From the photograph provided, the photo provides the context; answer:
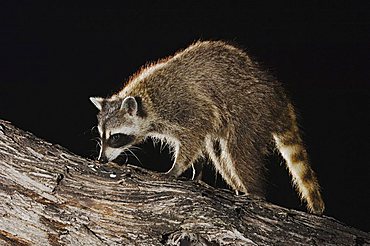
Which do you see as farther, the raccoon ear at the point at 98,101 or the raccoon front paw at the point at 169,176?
the raccoon ear at the point at 98,101

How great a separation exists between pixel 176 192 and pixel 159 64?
42.7 inches

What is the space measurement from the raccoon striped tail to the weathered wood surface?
15.3 inches

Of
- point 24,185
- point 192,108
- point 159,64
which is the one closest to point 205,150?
point 192,108

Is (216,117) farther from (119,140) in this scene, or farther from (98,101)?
(98,101)

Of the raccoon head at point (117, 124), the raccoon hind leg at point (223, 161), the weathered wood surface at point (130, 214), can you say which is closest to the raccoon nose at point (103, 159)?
the raccoon head at point (117, 124)

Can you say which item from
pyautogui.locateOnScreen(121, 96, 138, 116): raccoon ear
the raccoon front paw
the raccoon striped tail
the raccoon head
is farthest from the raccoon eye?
the raccoon striped tail

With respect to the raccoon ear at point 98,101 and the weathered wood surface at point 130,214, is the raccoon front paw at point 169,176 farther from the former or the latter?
the raccoon ear at point 98,101

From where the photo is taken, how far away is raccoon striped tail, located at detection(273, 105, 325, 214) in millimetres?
3684

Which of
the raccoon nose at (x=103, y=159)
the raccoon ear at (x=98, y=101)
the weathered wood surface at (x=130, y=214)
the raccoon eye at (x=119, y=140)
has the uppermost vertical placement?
the raccoon ear at (x=98, y=101)

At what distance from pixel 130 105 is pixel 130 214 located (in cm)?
72

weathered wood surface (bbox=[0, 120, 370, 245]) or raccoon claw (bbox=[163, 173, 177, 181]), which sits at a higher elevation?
raccoon claw (bbox=[163, 173, 177, 181])

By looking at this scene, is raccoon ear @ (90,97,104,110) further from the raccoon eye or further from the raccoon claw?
the raccoon claw

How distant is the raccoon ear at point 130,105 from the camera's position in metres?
A: 3.67

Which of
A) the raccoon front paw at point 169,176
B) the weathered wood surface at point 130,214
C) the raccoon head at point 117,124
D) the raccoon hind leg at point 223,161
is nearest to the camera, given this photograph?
the weathered wood surface at point 130,214
